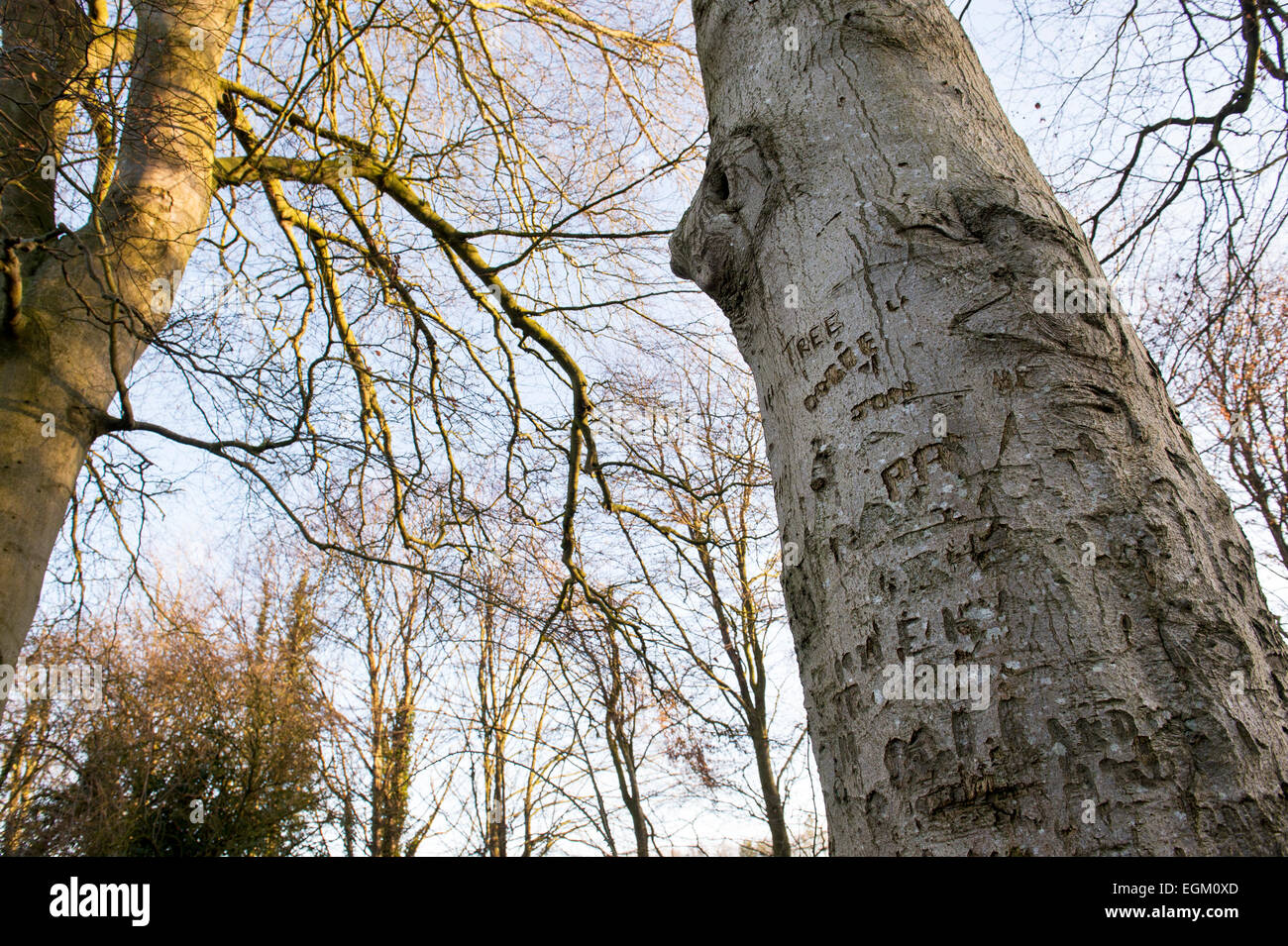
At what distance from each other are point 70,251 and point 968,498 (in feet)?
13.6

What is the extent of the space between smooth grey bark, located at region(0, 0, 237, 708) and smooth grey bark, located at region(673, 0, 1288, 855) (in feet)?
7.81

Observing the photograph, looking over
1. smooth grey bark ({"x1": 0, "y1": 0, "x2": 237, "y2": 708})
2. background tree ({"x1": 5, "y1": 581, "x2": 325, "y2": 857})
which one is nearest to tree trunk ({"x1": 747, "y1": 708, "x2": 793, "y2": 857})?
background tree ({"x1": 5, "y1": 581, "x2": 325, "y2": 857})

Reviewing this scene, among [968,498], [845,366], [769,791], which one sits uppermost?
[845,366]

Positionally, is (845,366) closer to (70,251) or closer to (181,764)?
(70,251)

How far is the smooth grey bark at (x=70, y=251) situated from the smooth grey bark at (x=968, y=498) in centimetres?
238

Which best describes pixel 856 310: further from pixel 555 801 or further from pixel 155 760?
pixel 555 801

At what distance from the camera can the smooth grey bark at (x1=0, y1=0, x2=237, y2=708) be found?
2641mm

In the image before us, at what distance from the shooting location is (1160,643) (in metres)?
0.83

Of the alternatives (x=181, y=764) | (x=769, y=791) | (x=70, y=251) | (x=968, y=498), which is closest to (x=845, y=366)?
(x=968, y=498)

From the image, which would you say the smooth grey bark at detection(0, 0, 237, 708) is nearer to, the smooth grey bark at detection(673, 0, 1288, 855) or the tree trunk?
the smooth grey bark at detection(673, 0, 1288, 855)

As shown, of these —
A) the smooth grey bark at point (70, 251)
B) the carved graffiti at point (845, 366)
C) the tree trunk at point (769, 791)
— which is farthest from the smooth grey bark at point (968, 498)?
the tree trunk at point (769, 791)

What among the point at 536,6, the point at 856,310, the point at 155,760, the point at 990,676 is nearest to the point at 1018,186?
the point at 856,310

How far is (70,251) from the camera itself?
11.5 feet

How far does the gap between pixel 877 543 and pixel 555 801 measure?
10822mm
